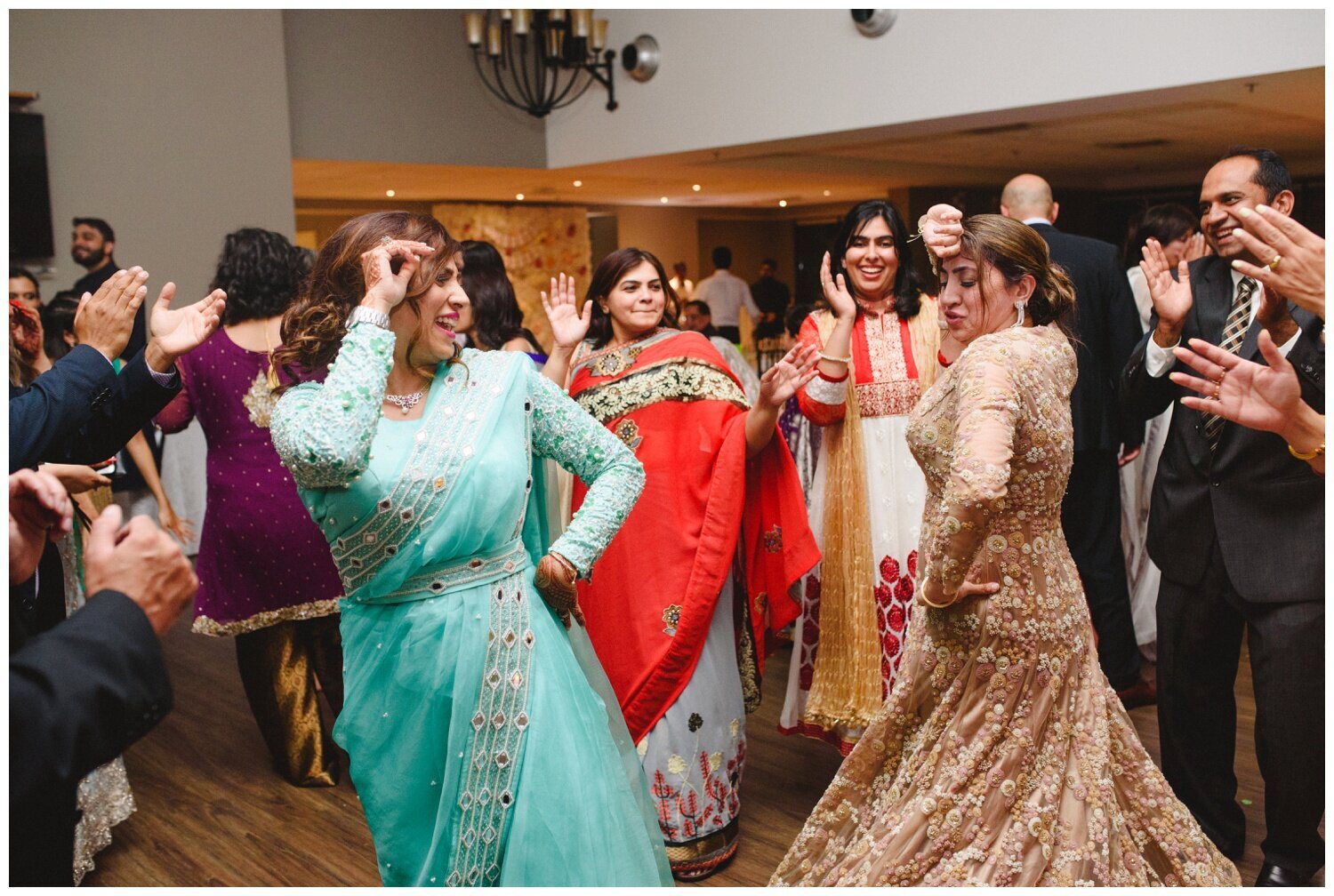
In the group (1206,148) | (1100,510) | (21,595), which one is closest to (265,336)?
(21,595)

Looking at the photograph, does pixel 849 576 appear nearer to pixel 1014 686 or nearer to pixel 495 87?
pixel 1014 686

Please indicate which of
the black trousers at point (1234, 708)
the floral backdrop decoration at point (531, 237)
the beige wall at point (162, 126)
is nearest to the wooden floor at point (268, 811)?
the black trousers at point (1234, 708)

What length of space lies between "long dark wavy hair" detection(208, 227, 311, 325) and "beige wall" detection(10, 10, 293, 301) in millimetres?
2943

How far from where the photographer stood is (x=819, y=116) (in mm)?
6078

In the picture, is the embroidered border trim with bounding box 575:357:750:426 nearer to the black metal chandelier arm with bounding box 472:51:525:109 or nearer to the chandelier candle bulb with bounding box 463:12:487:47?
the chandelier candle bulb with bounding box 463:12:487:47

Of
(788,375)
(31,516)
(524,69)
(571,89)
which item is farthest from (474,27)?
(31,516)

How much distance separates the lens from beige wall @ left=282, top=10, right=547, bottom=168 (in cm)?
668

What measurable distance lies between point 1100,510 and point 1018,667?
1815 millimetres

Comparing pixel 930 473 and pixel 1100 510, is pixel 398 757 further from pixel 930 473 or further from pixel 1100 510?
pixel 1100 510

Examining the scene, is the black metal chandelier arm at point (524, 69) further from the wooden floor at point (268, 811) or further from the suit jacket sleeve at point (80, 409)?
the suit jacket sleeve at point (80, 409)

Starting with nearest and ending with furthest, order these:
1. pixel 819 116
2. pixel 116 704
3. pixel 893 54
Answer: pixel 116 704, pixel 893 54, pixel 819 116

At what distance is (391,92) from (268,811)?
5120mm

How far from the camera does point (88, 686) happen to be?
1.05 m

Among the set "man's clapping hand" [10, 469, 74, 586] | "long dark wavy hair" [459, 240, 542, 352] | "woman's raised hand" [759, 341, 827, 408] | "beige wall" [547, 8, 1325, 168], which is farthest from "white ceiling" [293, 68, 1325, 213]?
"man's clapping hand" [10, 469, 74, 586]
